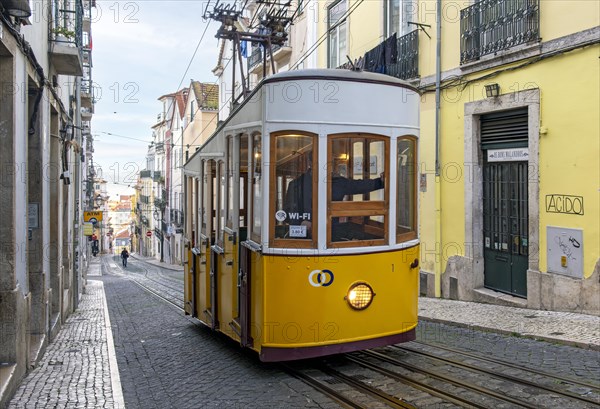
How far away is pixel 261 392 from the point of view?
18.5 feet

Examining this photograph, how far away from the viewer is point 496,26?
10633 mm

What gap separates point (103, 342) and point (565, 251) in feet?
24.2

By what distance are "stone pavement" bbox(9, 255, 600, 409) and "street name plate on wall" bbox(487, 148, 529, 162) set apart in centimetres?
274

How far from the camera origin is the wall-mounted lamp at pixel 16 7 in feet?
17.8

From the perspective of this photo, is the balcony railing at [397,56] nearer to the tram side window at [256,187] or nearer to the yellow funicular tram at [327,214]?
the yellow funicular tram at [327,214]

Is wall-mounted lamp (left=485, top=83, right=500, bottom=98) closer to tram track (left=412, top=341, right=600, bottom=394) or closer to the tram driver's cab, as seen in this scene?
tram track (left=412, top=341, right=600, bottom=394)

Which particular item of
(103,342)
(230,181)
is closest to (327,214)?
(230,181)

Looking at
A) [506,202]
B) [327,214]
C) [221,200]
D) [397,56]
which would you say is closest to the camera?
[327,214]

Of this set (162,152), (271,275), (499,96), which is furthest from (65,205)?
(162,152)

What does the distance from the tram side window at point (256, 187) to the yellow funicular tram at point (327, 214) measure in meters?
0.02

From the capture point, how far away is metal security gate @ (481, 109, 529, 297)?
10484 mm

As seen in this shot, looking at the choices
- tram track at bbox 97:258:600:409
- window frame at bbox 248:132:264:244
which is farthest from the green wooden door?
window frame at bbox 248:132:264:244

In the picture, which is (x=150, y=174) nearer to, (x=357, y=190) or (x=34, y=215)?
(x=34, y=215)

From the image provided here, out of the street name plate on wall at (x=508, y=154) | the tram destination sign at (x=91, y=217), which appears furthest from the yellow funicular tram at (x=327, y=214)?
the tram destination sign at (x=91, y=217)
